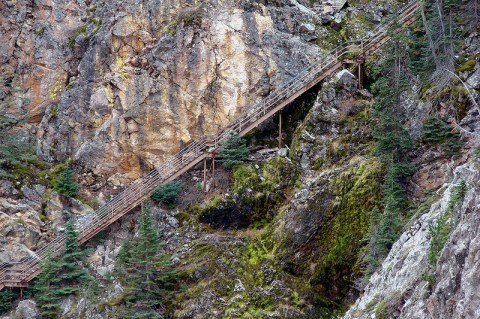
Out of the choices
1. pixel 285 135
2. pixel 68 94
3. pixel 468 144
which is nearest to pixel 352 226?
pixel 468 144

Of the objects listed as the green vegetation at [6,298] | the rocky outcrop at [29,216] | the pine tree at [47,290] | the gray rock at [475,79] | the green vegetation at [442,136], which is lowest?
the green vegetation at [6,298]

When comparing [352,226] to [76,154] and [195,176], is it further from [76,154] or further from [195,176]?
[76,154]

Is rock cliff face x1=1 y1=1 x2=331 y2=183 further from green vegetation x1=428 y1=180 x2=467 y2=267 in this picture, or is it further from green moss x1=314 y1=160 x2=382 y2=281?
green vegetation x1=428 y1=180 x2=467 y2=267

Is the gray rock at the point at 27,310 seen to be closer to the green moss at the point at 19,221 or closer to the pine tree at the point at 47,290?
Answer: the pine tree at the point at 47,290

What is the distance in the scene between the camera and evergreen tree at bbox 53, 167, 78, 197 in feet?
88.5

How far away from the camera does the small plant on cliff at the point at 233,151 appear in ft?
84.2

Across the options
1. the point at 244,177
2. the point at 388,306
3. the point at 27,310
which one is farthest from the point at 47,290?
the point at 388,306

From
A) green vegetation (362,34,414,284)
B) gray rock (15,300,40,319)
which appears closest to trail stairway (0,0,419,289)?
gray rock (15,300,40,319)

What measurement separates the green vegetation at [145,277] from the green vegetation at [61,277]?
2163 millimetres

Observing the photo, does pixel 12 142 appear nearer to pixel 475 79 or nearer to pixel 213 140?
pixel 213 140

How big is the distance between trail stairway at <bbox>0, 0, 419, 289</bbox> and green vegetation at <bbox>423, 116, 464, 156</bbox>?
573 cm

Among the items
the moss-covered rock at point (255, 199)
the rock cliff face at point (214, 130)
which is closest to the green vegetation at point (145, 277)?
the rock cliff face at point (214, 130)

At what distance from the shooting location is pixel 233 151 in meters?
25.7

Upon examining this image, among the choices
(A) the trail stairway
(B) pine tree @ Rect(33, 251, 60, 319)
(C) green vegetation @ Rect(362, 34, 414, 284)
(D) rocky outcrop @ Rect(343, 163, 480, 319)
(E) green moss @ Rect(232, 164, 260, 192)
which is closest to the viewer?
(D) rocky outcrop @ Rect(343, 163, 480, 319)
